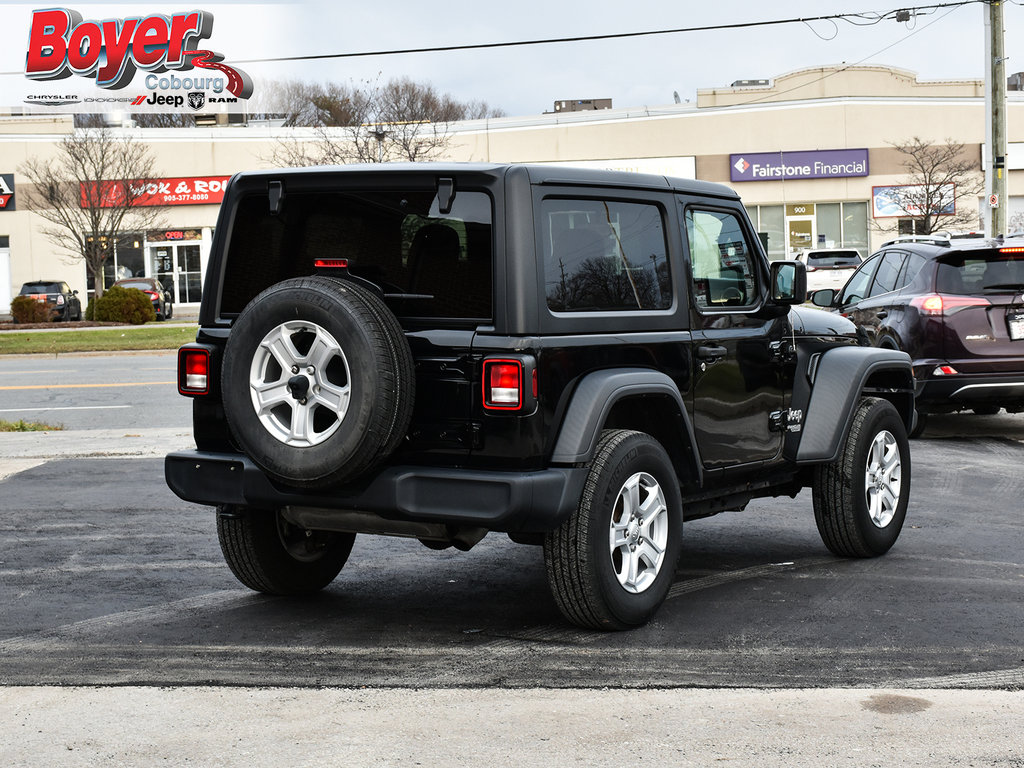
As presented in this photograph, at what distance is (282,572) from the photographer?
6.14m

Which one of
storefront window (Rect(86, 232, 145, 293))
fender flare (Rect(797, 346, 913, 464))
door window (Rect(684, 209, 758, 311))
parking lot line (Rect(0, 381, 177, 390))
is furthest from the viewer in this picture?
storefront window (Rect(86, 232, 145, 293))

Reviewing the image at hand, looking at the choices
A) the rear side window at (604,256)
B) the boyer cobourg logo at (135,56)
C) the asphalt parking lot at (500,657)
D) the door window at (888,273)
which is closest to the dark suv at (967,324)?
the door window at (888,273)

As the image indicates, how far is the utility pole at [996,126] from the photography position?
2434cm

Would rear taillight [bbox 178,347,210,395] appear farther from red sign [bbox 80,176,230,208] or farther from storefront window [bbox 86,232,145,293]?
storefront window [bbox 86,232,145,293]

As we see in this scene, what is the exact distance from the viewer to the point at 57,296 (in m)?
44.1

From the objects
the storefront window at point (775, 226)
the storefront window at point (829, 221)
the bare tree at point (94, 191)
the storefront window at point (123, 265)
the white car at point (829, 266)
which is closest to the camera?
the white car at point (829, 266)

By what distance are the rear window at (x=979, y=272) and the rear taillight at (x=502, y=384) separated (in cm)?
735

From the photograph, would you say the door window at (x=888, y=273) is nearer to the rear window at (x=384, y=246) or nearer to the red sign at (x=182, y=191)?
the rear window at (x=384, y=246)

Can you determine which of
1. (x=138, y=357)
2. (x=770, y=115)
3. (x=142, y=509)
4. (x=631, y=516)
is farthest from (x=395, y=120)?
(x=631, y=516)

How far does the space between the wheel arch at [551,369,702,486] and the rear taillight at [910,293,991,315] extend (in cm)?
599

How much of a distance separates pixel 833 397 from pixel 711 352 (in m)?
1.16

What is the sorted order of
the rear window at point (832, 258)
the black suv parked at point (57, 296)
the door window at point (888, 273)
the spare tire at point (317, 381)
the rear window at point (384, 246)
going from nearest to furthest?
the spare tire at point (317, 381) → the rear window at point (384, 246) → the door window at point (888, 273) → the rear window at point (832, 258) → the black suv parked at point (57, 296)

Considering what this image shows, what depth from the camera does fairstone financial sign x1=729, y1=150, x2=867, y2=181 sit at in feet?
168

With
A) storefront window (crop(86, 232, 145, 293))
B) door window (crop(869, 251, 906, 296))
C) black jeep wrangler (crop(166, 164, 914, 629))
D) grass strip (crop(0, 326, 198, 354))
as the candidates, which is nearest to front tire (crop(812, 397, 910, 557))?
black jeep wrangler (crop(166, 164, 914, 629))
